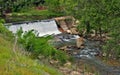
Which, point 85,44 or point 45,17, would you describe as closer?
point 85,44

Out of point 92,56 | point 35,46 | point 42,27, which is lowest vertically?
point 42,27

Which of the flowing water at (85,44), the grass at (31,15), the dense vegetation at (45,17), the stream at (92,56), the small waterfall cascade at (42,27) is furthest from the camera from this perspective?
the grass at (31,15)

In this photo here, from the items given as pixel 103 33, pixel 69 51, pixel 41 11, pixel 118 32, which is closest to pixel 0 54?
pixel 118 32

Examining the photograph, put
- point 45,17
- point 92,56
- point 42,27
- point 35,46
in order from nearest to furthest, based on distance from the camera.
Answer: point 35,46, point 92,56, point 42,27, point 45,17

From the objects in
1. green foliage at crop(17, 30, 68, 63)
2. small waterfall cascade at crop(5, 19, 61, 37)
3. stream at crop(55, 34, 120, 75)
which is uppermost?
green foliage at crop(17, 30, 68, 63)

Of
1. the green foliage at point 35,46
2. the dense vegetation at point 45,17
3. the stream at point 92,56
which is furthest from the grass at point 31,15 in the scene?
the green foliage at point 35,46

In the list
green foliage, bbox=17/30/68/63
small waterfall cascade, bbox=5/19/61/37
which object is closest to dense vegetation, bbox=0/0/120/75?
green foliage, bbox=17/30/68/63

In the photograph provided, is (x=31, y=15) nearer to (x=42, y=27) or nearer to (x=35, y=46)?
(x=42, y=27)

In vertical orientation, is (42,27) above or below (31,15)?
above

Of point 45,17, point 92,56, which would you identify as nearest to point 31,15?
point 45,17

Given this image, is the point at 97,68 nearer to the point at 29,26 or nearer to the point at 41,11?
the point at 29,26

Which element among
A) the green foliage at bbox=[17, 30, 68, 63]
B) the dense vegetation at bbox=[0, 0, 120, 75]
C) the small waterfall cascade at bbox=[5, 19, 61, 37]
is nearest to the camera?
the dense vegetation at bbox=[0, 0, 120, 75]

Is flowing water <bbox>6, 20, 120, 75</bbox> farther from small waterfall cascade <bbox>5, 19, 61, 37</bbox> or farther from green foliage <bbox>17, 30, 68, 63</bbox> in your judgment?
green foliage <bbox>17, 30, 68, 63</bbox>

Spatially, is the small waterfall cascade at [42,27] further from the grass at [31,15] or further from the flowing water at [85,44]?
the grass at [31,15]
